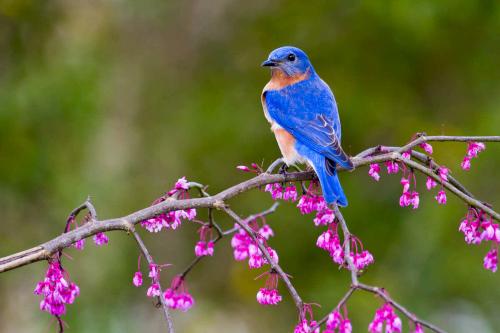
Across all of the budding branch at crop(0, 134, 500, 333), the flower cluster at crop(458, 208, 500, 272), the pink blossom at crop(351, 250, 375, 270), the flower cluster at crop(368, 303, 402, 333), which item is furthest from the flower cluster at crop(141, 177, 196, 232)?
the flower cluster at crop(458, 208, 500, 272)

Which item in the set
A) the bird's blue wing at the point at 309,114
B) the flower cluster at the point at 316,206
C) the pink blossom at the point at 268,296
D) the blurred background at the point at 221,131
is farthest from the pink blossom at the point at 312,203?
the blurred background at the point at 221,131

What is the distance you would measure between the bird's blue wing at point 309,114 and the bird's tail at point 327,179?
0.04 meters

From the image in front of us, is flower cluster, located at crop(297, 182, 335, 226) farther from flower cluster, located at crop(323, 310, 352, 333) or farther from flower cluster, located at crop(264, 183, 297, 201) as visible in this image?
flower cluster, located at crop(323, 310, 352, 333)

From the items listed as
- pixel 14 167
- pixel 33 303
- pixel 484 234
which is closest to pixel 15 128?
pixel 14 167

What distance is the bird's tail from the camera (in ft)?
10.4

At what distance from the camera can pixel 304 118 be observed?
429 cm

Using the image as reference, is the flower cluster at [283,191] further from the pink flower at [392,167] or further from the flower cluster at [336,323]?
the flower cluster at [336,323]

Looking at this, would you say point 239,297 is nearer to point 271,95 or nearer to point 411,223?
point 411,223

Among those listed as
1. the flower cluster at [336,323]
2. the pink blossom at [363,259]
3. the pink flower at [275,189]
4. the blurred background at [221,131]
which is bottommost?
the flower cluster at [336,323]

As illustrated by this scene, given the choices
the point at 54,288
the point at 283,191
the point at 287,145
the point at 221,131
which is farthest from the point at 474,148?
the point at 221,131

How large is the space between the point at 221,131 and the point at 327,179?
4377 millimetres

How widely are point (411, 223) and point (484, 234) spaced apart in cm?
426

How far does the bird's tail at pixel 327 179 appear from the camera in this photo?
10.4 feet

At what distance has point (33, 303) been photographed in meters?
7.30
